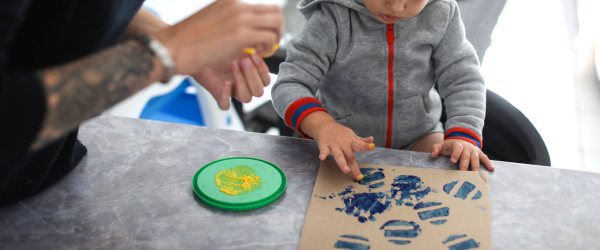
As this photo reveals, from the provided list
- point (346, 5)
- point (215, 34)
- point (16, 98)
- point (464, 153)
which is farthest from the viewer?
point (346, 5)

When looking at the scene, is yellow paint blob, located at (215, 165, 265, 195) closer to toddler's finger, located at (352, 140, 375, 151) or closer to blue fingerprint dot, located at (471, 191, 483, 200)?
toddler's finger, located at (352, 140, 375, 151)

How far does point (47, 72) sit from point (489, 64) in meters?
3.01

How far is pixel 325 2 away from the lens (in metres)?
1.03

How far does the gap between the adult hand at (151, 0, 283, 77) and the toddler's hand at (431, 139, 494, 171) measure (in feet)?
1.58

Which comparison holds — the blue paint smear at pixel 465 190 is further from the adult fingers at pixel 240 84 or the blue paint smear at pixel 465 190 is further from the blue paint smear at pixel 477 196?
the adult fingers at pixel 240 84

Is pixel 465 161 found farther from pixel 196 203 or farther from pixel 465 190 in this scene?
pixel 196 203

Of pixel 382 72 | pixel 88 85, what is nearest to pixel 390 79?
pixel 382 72

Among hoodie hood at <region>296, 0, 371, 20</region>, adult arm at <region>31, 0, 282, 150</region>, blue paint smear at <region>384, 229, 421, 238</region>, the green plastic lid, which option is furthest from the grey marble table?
hoodie hood at <region>296, 0, 371, 20</region>

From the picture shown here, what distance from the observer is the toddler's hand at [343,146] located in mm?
774

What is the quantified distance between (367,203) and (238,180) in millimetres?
224

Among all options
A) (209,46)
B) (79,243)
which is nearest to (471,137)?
(209,46)

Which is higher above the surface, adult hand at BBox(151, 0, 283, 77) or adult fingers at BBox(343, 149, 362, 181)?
adult hand at BBox(151, 0, 283, 77)

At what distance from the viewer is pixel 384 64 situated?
1.06 meters

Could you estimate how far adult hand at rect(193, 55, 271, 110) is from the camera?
0.70 metres
